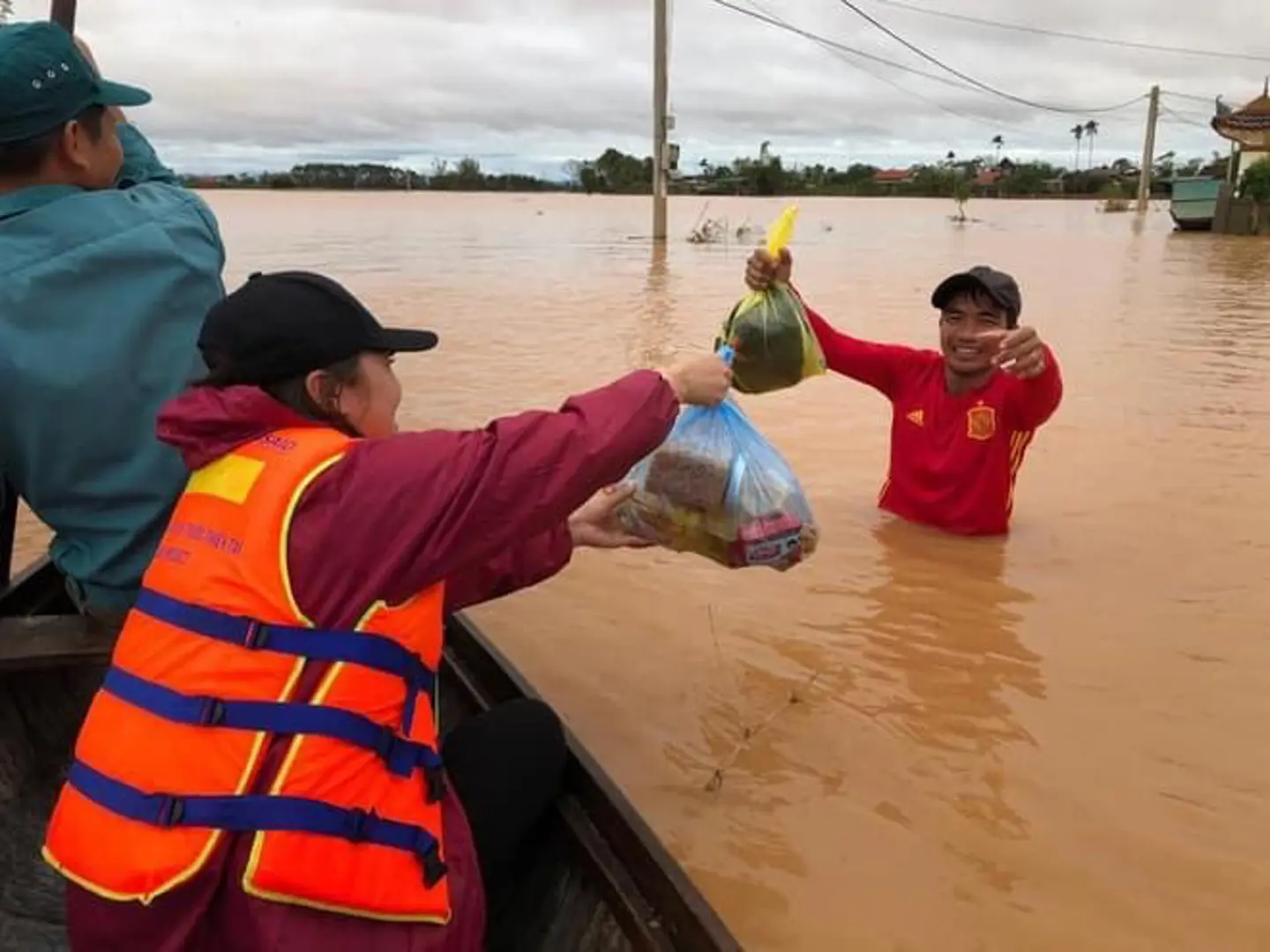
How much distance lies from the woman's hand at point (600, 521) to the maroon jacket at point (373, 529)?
0.82 m

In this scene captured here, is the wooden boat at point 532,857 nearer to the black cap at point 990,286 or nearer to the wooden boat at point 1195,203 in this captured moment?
the black cap at point 990,286

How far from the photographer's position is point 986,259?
27109 mm

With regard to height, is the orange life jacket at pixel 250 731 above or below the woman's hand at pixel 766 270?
below

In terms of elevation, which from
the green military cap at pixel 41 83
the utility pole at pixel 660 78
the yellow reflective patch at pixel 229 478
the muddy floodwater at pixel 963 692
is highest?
the utility pole at pixel 660 78

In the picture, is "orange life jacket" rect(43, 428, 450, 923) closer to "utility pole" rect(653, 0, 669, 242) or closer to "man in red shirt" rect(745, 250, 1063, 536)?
"man in red shirt" rect(745, 250, 1063, 536)

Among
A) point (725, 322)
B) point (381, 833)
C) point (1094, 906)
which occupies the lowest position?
point (1094, 906)

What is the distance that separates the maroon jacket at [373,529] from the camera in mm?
1688

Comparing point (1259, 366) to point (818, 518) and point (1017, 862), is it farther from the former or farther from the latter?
point (1017, 862)

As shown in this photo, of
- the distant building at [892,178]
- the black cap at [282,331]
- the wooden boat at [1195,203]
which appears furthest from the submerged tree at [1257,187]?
the distant building at [892,178]

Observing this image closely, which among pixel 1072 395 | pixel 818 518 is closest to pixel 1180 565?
pixel 818 518

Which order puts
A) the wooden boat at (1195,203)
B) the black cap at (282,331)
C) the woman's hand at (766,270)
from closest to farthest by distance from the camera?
1. the black cap at (282,331)
2. the woman's hand at (766,270)
3. the wooden boat at (1195,203)

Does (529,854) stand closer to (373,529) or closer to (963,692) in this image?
(373,529)

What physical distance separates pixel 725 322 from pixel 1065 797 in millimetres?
1653

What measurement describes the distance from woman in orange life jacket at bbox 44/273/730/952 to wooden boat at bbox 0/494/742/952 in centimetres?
38
